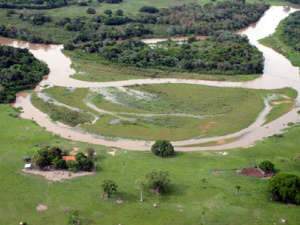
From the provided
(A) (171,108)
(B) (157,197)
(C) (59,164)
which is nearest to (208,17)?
(A) (171,108)

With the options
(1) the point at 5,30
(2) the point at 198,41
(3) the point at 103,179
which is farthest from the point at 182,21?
(3) the point at 103,179

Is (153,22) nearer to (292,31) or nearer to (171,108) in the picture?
(292,31)

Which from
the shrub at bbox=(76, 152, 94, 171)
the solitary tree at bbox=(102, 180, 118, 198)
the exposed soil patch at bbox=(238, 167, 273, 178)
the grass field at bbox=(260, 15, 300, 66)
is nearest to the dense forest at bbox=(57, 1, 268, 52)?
the grass field at bbox=(260, 15, 300, 66)

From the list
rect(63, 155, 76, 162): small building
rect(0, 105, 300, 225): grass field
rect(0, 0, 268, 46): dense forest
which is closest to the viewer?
rect(0, 105, 300, 225): grass field

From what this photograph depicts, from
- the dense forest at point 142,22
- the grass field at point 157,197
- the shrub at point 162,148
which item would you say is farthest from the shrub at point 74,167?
the dense forest at point 142,22

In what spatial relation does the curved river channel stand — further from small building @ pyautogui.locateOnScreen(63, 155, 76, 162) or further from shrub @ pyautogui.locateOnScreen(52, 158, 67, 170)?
shrub @ pyautogui.locateOnScreen(52, 158, 67, 170)

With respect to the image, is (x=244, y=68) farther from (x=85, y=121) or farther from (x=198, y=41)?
(x=85, y=121)
